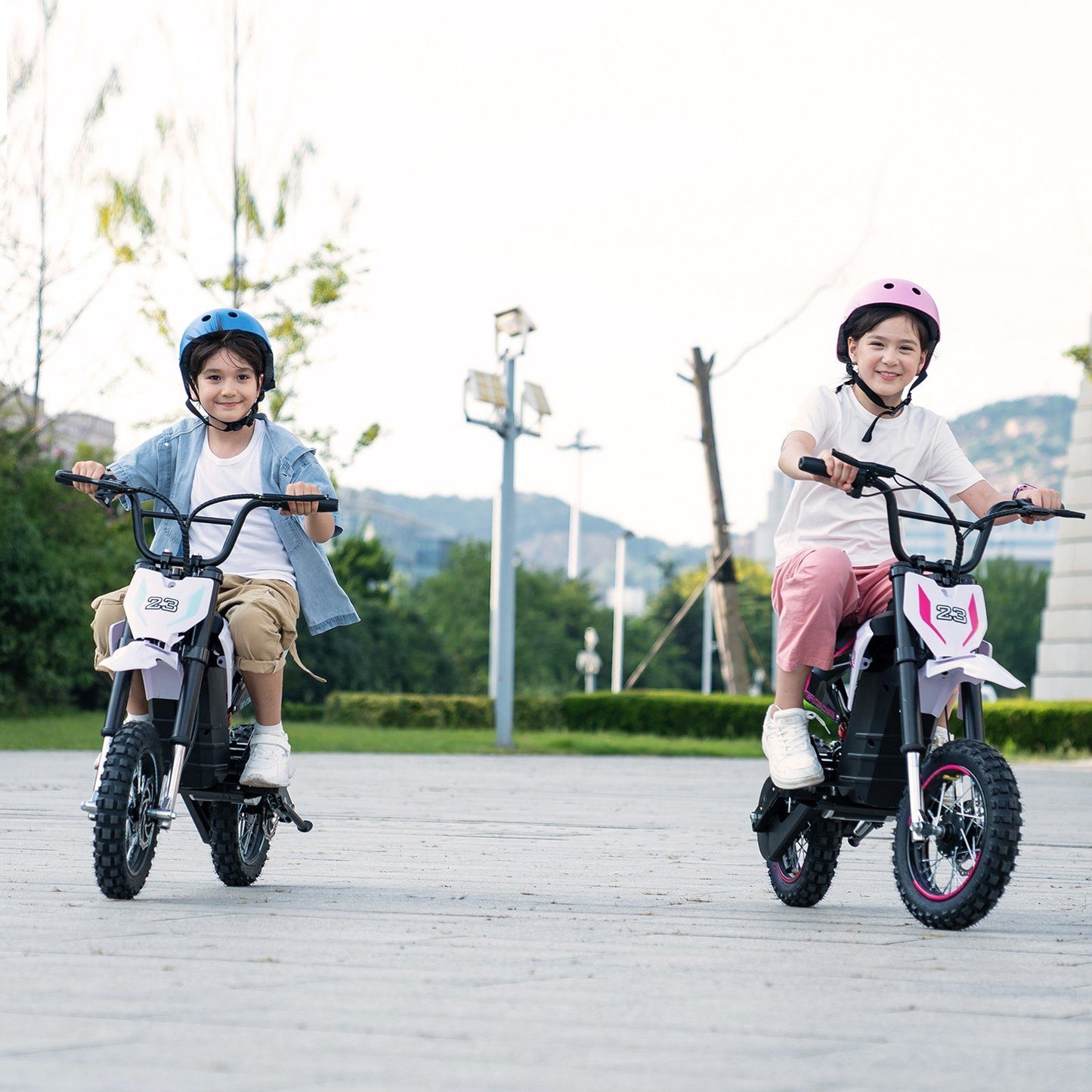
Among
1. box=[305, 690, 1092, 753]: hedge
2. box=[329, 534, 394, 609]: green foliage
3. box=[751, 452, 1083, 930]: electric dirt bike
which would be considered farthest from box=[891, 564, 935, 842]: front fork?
box=[329, 534, 394, 609]: green foliage

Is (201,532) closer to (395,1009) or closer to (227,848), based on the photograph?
(227,848)

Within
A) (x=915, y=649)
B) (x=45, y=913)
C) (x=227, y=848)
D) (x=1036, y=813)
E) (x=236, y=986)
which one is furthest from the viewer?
(x=1036, y=813)

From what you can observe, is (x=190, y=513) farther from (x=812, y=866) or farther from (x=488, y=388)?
(x=488, y=388)

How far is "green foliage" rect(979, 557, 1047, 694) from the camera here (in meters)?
84.1

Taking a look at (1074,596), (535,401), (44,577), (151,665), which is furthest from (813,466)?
(1074,596)

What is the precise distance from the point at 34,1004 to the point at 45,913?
1.30m

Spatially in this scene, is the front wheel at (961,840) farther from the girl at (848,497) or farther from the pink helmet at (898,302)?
the pink helmet at (898,302)

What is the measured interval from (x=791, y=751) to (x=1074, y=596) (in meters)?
24.2

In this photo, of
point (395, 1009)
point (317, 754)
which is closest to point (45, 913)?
point (395, 1009)

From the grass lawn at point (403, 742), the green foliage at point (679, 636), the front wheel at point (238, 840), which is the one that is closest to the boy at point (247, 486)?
the front wheel at point (238, 840)

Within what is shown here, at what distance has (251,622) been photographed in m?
4.82

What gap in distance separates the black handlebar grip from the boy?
1.46 metres

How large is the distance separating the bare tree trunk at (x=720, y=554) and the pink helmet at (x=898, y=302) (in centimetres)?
1623

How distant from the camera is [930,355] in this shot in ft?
16.3
